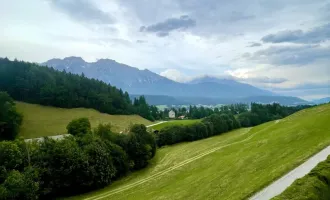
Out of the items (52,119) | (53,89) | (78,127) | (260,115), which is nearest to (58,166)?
(78,127)

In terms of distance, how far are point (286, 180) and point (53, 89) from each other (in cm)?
13611

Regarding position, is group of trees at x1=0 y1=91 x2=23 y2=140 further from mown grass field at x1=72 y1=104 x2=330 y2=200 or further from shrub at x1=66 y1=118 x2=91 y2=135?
mown grass field at x1=72 y1=104 x2=330 y2=200

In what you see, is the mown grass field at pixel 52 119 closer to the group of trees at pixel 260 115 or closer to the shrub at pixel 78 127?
the shrub at pixel 78 127

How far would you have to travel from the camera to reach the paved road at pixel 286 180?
72.3 feet

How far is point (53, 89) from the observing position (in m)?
143

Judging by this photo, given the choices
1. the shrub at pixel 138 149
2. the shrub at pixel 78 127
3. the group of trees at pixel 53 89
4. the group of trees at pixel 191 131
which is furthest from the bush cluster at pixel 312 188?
the group of trees at pixel 53 89

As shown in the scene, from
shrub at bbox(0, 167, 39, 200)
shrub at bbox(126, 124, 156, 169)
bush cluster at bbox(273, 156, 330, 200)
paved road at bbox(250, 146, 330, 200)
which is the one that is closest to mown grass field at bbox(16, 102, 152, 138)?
shrub at bbox(126, 124, 156, 169)

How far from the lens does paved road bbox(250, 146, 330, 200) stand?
22.0 m

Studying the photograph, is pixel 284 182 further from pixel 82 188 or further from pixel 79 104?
pixel 79 104

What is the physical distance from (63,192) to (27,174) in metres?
8.68

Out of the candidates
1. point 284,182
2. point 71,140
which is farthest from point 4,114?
point 284,182

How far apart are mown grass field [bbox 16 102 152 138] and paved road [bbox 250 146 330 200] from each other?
95498 mm

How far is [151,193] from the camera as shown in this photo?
40.2 meters

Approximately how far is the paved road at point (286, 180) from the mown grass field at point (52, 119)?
95.5 m
